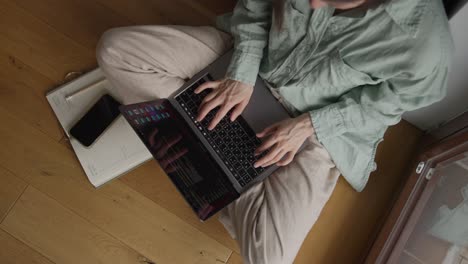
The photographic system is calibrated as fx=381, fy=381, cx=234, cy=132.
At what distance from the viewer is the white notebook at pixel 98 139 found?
1008 mm

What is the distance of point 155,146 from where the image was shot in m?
0.78

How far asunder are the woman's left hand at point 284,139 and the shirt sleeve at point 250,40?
0.39 ft

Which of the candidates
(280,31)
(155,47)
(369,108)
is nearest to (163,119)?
(155,47)

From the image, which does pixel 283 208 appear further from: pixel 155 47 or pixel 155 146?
pixel 155 47

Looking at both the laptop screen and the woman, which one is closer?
the woman

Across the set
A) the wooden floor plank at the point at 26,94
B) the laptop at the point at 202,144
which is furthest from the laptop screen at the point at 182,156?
the wooden floor plank at the point at 26,94

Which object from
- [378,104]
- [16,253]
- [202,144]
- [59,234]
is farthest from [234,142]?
[16,253]

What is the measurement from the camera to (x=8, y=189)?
99cm

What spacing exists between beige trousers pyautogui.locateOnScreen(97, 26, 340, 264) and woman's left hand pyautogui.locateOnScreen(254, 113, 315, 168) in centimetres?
5

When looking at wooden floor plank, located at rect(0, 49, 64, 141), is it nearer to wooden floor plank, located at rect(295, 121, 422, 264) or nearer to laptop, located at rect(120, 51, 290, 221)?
laptop, located at rect(120, 51, 290, 221)

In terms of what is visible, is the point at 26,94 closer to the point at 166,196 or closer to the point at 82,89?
the point at 82,89

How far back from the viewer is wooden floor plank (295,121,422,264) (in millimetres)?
1037

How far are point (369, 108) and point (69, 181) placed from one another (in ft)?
2.53

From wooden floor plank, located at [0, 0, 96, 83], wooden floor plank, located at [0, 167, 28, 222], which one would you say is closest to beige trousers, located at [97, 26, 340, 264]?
wooden floor plank, located at [0, 0, 96, 83]
